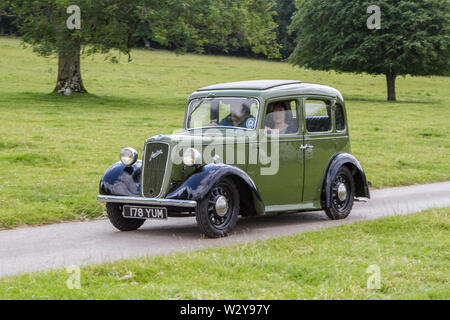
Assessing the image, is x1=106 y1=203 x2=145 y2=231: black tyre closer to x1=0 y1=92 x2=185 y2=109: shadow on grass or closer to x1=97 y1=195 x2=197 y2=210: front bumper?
x1=97 y1=195 x2=197 y2=210: front bumper

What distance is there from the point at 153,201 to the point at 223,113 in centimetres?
200

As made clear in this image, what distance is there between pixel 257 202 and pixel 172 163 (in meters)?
1.30

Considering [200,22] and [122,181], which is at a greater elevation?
[200,22]

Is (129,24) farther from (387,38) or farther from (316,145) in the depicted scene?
(316,145)

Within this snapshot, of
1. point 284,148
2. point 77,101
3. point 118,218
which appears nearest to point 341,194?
point 284,148

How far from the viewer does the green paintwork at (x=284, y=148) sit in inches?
354

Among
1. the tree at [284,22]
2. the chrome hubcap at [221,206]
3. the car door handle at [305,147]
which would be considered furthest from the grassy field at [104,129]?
the tree at [284,22]

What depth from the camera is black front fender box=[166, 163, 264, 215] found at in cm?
827

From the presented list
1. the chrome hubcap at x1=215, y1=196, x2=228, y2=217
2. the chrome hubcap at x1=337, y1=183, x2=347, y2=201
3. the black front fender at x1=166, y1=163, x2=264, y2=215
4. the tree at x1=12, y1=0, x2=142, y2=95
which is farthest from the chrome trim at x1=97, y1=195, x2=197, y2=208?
the tree at x1=12, y1=0, x2=142, y2=95

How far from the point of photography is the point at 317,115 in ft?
34.1

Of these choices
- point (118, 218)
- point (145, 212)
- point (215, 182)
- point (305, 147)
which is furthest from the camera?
point (305, 147)
